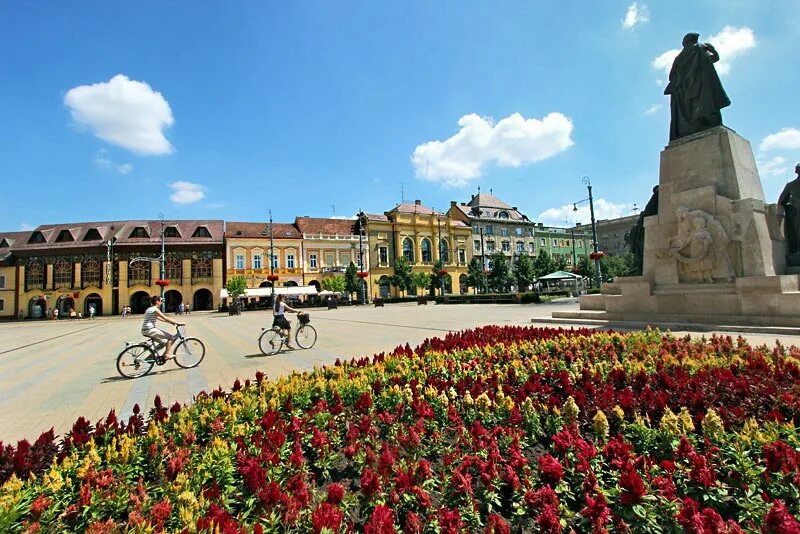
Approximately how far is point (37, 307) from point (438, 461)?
67.2 metres

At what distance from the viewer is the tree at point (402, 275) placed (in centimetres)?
5825

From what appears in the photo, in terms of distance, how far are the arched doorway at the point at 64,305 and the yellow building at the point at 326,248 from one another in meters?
29.9

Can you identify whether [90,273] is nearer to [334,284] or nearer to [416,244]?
[334,284]

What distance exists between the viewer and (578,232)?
A: 297 ft

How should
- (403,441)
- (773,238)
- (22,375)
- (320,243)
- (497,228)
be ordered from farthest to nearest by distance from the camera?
(497,228)
(320,243)
(773,238)
(22,375)
(403,441)

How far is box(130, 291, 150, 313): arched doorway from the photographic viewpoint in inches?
2122

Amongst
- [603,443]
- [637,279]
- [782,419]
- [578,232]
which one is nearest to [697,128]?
[637,279]

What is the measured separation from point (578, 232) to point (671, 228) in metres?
84.9

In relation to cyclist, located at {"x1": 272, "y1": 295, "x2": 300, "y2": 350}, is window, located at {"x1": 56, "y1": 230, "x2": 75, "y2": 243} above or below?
above

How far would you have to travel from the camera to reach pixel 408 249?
212 ft

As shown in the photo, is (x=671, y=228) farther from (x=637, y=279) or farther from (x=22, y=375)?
(x=22, y=375)

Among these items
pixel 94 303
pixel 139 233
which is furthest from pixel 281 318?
pixel 94 303

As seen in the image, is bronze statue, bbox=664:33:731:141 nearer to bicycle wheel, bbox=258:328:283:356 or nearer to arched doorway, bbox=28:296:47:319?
bicycle wheel, bbox=258:328:283:356

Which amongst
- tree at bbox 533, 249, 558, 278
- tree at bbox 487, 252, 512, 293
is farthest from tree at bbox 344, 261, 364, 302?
tree at bbox 533, 249, 558, 278
